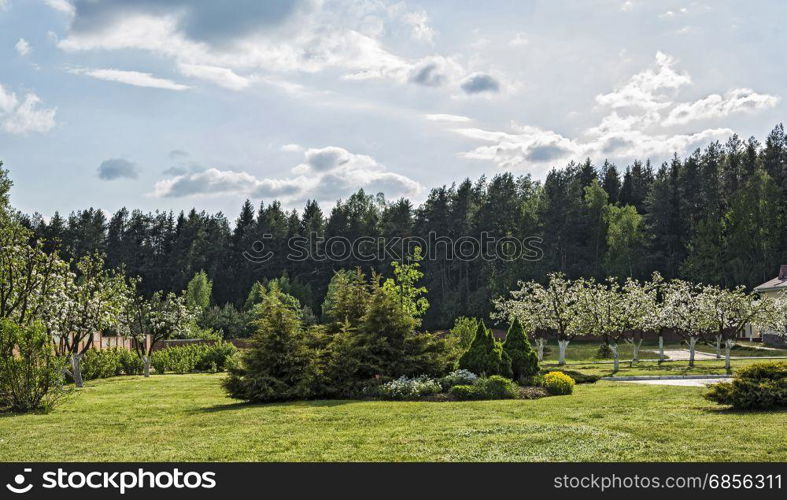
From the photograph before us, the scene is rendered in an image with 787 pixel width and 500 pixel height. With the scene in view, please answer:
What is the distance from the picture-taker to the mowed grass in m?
10.3

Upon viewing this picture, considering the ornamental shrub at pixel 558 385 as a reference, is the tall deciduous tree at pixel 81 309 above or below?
above

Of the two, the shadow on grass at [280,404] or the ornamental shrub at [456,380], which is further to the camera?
the ornamental shrub at [456,380]

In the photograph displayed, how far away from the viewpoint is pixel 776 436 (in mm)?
11180

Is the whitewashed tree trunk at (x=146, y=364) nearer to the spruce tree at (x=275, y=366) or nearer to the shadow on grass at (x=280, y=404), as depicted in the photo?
the spruce tree at (x=275, y=366)

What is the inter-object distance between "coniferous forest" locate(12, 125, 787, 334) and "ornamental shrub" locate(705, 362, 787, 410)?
54.6 metres

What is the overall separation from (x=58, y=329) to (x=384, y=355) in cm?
1324

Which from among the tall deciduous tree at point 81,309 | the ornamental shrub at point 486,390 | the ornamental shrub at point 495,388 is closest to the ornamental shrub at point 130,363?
the tall deciduous tree at point 81,309

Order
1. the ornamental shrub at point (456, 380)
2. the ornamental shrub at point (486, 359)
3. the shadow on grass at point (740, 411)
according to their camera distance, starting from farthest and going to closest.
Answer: the ornamental shrub at point (486, 359)
the ornamental shrub at point (456, 380)
the shadow on grass at point (740, 411)

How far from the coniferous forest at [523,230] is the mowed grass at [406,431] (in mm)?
52286

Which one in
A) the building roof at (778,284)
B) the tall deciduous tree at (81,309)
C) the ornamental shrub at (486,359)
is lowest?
the ornamental shrub at (486,359)

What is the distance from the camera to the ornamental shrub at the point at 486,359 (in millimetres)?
Result: 21359

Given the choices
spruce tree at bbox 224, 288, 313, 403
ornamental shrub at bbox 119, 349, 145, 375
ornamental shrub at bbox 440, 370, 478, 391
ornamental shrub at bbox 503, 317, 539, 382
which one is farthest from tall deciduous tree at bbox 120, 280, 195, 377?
ornamental shrub at bbox 503, 317, 539, 382

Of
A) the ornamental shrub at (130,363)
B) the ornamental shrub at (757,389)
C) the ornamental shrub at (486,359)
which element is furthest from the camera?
the ornamental shrub at (130,363)
